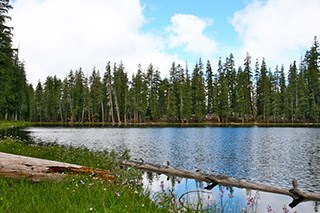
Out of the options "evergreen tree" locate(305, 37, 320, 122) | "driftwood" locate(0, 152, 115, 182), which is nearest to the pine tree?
"evergreen tree" locate(305, 37, 320, 122)

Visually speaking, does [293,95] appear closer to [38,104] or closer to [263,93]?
[263,93]

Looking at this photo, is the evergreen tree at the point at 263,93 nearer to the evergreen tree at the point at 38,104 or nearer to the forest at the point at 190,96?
the forest at the point at 190,96

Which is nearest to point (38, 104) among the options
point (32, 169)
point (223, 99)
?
point (223, 99)

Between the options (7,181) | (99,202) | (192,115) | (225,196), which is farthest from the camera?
(192,115)

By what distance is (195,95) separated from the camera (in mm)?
95688

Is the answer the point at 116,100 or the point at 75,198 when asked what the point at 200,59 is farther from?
the point at 75,198

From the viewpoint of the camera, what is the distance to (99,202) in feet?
17.6

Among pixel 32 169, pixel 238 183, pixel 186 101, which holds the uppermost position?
pixel 186 101

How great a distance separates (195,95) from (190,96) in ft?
8.69

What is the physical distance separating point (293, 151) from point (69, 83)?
307ft

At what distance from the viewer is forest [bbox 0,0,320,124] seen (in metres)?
87.8

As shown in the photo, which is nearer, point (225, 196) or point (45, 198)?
point (45, 198)

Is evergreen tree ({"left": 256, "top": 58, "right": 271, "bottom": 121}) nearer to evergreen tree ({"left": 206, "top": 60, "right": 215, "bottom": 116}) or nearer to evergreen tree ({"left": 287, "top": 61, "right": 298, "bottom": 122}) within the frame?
evergreen tree ({"left": 287, "top": 61, "right": 298, "bottom": 122})

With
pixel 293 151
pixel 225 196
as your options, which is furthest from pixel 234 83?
pixel 225 196
